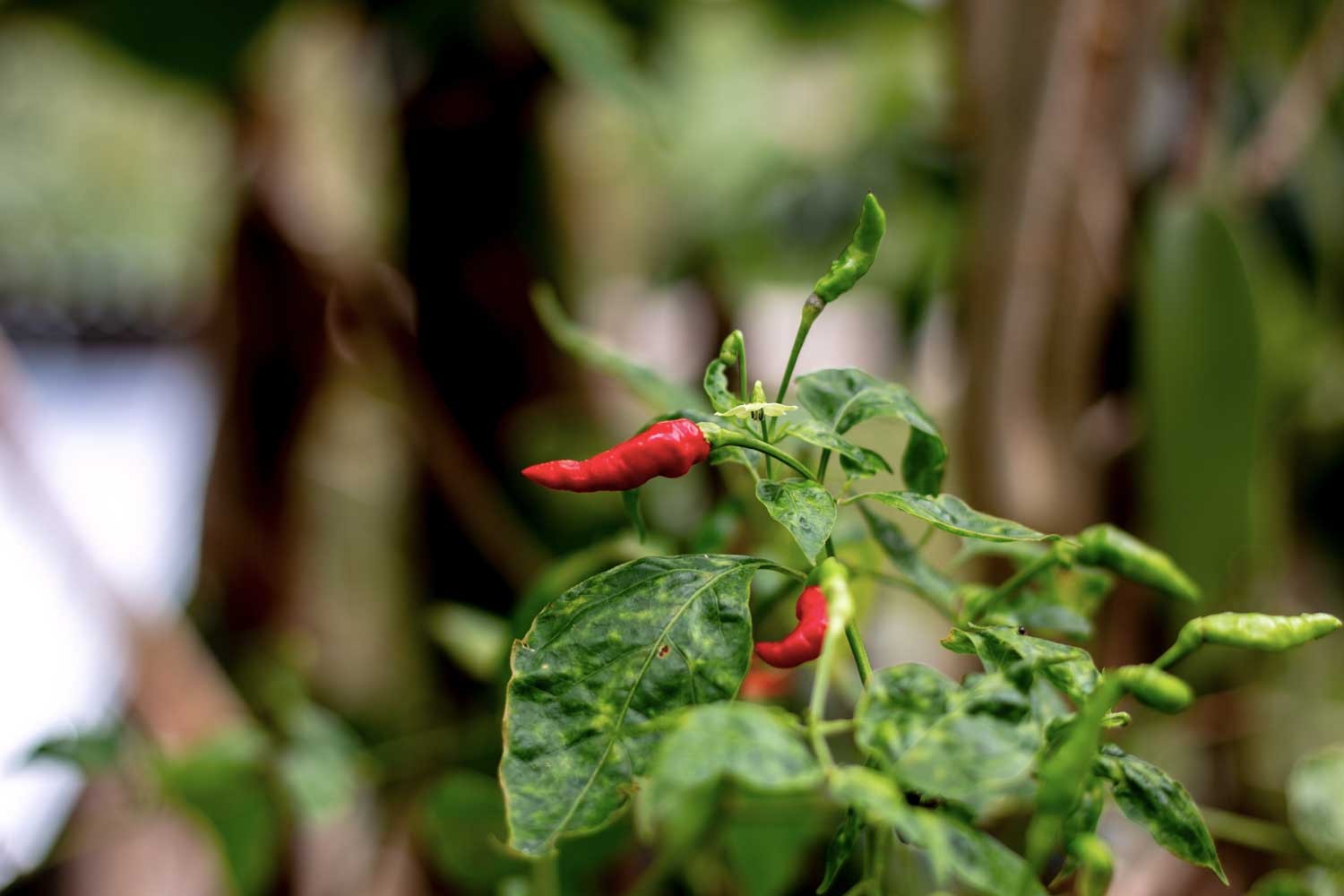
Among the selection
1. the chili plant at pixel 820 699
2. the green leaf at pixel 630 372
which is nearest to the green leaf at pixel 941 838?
the chili plant at pixel 820 699

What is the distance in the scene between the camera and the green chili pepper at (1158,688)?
0.18m

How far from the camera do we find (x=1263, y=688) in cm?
71

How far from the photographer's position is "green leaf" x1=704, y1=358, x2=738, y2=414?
216 mm

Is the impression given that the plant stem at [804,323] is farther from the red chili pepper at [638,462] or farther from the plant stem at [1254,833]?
the plant stem at [1254,833]

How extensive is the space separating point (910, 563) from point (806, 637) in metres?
0.08

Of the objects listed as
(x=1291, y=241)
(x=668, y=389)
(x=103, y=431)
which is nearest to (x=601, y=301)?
(x=1291, y=241)

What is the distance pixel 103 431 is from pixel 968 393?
2.51 m

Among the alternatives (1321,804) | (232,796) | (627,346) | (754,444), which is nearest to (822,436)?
(754,444)

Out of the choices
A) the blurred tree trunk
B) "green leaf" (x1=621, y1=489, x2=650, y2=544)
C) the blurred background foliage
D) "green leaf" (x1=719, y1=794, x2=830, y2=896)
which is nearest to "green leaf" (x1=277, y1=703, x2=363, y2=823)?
the blurred background foliage

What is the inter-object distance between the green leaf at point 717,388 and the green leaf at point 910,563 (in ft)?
0.15

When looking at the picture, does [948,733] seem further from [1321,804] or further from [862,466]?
[1321,804]

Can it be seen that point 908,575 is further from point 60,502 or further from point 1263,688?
point 60,502

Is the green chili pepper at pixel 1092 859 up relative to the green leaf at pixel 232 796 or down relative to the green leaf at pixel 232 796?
up

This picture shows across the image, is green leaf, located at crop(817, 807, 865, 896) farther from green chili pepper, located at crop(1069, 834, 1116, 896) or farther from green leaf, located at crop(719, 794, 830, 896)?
green leaf, located at crop(719, 794, 830, 896)
